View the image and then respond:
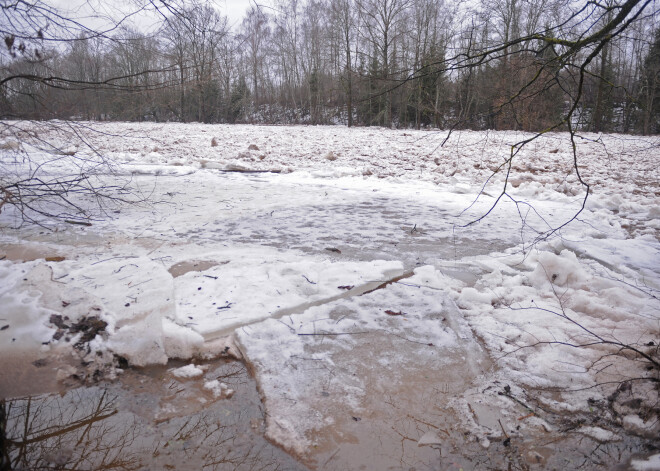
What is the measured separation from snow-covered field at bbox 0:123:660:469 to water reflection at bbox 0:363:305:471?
0.41ft

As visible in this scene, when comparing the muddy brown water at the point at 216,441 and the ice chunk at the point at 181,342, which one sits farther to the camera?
the ice chunk at the point at 181,342

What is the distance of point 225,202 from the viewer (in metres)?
5.80

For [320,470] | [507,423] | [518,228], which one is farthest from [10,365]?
[518,228]

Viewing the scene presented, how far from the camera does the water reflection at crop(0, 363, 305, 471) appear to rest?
5.11ft

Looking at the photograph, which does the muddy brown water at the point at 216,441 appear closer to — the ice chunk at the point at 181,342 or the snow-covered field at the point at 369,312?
the snow-covered field at the point at 369,312

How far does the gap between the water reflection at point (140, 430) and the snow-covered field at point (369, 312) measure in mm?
125

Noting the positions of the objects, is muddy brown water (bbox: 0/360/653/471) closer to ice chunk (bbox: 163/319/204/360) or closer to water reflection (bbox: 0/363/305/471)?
water reflection (bbox: 0/363/305/471)

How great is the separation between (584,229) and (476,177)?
3.43 metres

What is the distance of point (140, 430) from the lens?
171 cm

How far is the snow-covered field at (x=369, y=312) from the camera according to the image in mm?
1804

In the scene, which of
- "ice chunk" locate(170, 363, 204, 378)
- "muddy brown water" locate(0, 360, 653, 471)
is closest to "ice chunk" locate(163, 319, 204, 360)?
"ice chunk" locate(170, 363, 204, 378)

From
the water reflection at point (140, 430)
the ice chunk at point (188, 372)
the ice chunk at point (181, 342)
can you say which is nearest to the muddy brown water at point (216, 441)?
the water reflection at point (140, 430)

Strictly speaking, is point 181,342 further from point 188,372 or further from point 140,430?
point 140,430

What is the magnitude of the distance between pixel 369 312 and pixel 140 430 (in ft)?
5.16
